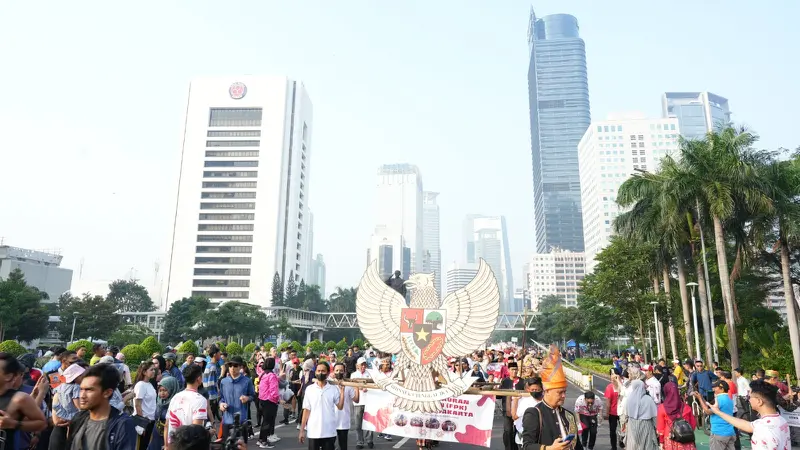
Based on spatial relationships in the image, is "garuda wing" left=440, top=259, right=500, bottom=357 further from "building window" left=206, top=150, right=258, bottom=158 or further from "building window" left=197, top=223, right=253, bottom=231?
Answer: "building window" left=206, top=150, right=258, bottom=158

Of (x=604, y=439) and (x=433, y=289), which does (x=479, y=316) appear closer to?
(x=433, y=289)

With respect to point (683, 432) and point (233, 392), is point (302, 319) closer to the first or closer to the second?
point (233, 392)

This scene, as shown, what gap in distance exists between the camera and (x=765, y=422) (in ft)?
16.1

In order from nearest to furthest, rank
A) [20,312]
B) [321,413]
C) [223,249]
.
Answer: [321,413]
[20,312]
[223,249]

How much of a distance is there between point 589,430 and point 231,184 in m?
101

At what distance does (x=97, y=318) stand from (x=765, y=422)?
61.4m

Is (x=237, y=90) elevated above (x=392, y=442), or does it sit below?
above

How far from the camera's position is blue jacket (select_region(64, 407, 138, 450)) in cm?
378

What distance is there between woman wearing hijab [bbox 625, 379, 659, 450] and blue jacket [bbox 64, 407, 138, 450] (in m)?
7.47

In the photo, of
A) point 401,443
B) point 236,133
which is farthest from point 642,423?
point 236,133

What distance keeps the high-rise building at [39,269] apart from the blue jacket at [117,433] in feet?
284

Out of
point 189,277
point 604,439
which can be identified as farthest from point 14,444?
point 189,277

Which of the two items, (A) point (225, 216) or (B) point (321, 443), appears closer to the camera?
(B) point (321, 443)

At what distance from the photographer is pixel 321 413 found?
287 inches
